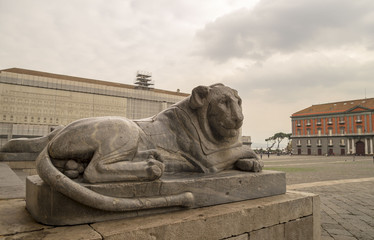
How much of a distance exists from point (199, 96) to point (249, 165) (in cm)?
98

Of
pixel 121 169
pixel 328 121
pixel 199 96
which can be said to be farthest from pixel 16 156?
pixel 328 121

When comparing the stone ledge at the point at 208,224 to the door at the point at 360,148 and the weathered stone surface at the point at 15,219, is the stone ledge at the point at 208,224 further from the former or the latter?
the door at the point at 360,148

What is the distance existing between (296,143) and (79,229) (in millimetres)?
60870

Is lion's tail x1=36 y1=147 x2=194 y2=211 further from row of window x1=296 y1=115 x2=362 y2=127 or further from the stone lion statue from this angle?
row of window x1=296 y1=115 x2=362 y2=127

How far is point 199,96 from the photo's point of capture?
2799 millimetres

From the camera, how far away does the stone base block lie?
181cm

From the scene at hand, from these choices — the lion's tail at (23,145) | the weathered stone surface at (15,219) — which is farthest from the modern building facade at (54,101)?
the weathered stone surface at (15,219)

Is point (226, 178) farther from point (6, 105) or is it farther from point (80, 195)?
point (6, 105)

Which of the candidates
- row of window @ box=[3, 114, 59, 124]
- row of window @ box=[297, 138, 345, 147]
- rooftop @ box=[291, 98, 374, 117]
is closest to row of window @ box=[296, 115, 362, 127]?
rooftop @ box=[291, 98, 374, 117]

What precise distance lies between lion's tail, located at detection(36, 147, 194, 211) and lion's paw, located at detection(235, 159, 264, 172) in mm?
1152

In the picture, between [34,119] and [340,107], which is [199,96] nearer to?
[34,119]

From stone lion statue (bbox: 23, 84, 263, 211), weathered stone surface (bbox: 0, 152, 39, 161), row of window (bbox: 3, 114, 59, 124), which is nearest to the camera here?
stone lion statue (bbox: 23, 84, 263, 211)

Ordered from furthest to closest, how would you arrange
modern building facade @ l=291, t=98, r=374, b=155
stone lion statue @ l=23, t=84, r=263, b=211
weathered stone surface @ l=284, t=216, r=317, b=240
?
modern building facade @ l=291, t=98, r=374, b=155 < weathered stone surface @ l=284, t=216, r=317, b=240 < stone lion statue @ l=23, t=84, r=263, b=211

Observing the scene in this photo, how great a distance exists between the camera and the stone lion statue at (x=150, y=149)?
78.6 inches
